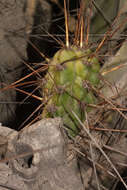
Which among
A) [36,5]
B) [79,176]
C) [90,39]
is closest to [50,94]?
[79,176]

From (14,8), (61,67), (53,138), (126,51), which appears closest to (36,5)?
(14,8)

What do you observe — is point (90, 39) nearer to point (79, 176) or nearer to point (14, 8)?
point (14, 8)

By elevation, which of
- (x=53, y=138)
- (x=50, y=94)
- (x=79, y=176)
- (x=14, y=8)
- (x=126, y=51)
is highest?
(x=14, y=8)

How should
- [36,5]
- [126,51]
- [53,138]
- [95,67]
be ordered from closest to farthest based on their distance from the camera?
1. [53,138]
2. [95,67]
3. [126,51]
4. [36,5]

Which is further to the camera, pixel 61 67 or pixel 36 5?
pixel 36 5

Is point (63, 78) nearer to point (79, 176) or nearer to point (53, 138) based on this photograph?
point (53, 138)

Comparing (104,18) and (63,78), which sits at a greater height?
(104,18)

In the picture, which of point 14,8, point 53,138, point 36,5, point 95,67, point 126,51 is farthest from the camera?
point 36,5
